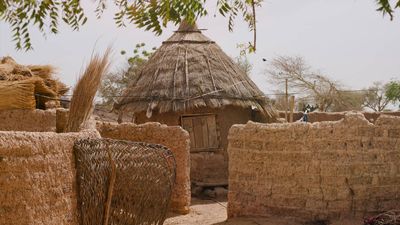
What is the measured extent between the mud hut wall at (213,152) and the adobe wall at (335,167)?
171 inches

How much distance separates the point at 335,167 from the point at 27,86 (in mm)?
4395

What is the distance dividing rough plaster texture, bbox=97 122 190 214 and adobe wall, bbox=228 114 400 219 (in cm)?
181

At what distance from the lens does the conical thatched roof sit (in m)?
13.7

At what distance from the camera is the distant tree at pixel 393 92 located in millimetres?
30188

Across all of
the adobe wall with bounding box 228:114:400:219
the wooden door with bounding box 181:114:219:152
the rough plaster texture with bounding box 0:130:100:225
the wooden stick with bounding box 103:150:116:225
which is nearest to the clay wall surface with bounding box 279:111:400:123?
the wooden door with bounding box 181:114:219:152

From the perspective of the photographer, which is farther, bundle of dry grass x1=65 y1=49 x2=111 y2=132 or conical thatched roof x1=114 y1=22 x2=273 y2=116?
conical thatched roof x1=114 y1=22 x2=273 y2=116

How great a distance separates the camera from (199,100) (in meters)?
13.6

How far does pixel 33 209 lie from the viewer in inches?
167

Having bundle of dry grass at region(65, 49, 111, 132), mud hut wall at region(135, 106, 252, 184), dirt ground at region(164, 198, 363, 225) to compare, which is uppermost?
bundle of dry grass at region(65, 49, 111, 132)

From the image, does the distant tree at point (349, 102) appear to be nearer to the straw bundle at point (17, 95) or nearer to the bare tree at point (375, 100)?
the bare tree at point (375, 100)

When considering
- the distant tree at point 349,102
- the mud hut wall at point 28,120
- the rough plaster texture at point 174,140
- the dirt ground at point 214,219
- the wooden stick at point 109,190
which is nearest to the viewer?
the wooden stick at point 109,190

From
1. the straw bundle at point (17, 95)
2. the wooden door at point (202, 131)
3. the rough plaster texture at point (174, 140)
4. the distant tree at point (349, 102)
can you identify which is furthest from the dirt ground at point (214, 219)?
the distant tree at point (349, 102)

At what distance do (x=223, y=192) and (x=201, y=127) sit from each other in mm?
1690

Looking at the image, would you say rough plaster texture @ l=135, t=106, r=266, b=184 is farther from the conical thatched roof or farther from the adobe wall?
the adobe wall
